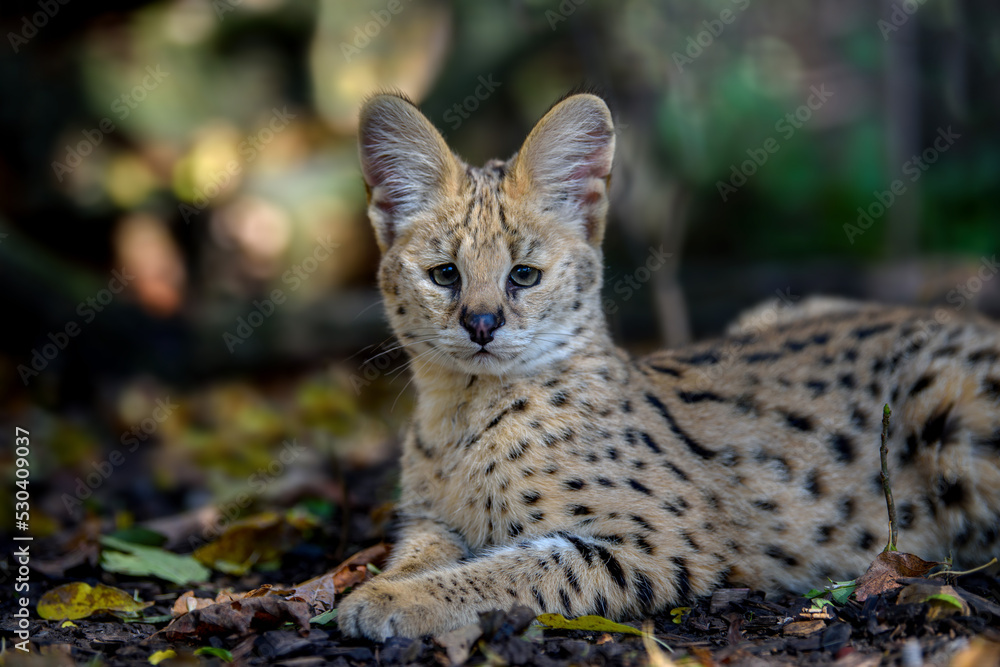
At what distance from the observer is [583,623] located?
13.4ft

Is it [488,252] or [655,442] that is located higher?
[488,252]

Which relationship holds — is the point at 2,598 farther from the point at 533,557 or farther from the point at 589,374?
the point at 589,374

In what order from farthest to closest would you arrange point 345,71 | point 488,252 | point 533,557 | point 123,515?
point 345,71 → point 123,515 → point 488,252 → point 533,557

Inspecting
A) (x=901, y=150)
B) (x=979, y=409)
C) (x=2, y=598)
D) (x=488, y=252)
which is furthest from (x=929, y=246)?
(x=2, y=598)

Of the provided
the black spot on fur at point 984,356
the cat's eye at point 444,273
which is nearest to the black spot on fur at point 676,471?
the cat's eye at point 444,273

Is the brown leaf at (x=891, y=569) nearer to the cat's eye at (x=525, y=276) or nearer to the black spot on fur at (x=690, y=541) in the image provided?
the black spot on fur at (x=690, y=541)

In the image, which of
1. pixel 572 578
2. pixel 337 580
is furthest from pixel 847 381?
pixel 337 580

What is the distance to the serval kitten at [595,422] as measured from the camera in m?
4.55

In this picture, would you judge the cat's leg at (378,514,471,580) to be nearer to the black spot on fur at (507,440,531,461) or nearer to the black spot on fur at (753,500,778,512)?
the black spot on fur at (507,440,531,461)

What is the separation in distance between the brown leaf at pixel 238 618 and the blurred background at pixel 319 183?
147 inches

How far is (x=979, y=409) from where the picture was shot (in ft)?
16.2

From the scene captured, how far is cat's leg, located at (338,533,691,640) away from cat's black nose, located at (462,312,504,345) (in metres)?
1.03

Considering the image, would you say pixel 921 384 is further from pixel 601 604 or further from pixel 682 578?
pixel 601 604

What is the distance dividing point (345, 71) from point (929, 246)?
23.1 ft
